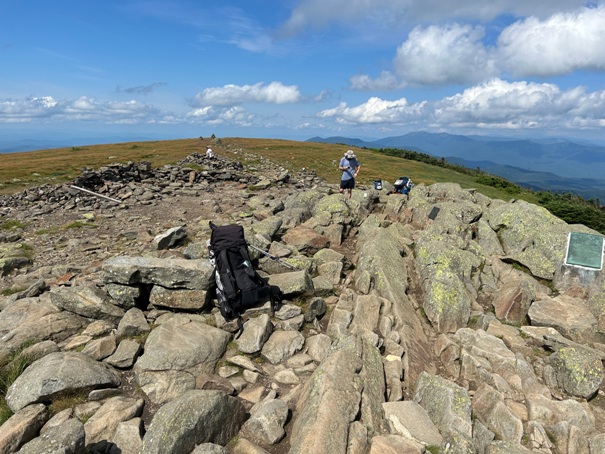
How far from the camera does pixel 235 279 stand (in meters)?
10.5

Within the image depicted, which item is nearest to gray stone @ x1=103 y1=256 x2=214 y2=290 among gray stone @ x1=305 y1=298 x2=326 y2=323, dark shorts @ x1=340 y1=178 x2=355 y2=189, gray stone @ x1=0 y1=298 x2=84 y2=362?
gray stone @ x1=0 y1=298 x2=84 y2=362

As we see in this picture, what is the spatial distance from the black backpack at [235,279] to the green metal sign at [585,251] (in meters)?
12.4

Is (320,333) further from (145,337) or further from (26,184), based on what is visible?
(26,184)

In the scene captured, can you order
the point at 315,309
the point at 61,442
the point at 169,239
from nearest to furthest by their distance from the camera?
1. the point at 61,442
2. the point at 315,309
3. the point at 169,239

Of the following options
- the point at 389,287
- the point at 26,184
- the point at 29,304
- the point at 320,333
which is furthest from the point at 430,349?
the point at 26,184

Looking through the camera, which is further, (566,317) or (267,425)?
(566,317)

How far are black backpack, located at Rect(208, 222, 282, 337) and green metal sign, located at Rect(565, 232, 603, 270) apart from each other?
12401mm

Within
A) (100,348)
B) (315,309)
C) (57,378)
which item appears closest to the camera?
(57,378)

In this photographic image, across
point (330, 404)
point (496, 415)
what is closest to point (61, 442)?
point (330, 404)

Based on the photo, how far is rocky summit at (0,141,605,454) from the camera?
21.6ft

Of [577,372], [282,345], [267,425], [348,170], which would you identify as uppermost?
[348,170]

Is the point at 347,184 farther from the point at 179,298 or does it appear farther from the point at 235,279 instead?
the point at 179,298

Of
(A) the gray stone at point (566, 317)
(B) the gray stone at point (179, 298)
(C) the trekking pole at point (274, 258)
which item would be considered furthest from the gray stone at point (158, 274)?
(A) the gray stone at point (566, 317)

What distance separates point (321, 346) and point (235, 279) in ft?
10.7
